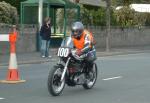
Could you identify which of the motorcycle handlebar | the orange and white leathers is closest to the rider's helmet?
the orange and white leathers

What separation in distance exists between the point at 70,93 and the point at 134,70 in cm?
673

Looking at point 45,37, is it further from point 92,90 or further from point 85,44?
point 85,44

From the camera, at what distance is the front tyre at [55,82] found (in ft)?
37.2

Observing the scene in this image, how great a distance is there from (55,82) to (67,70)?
0.45m

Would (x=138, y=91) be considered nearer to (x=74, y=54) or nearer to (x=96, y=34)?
(x=74, y=54)

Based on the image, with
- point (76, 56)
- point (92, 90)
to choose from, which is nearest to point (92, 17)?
point (92, 90)

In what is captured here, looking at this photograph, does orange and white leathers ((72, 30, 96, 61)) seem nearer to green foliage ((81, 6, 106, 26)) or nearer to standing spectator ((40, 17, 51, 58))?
standing spectator ((40, 17, 51, 58))

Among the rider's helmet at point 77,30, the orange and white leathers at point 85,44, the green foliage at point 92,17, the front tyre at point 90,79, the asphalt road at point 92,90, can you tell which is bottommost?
the asphalt road at point 92,90

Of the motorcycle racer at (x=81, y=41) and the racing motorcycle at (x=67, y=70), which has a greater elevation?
the motorcycle racer at (x=81, y=41)

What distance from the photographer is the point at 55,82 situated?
11.6m

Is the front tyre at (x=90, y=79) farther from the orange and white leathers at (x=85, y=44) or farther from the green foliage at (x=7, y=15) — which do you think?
the green foliage at (x=7, y=15)

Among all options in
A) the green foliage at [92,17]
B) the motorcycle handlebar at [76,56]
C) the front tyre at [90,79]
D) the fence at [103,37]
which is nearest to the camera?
the motorcycle handlebar at [76,56]

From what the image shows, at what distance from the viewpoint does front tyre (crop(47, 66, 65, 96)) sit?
1135cm

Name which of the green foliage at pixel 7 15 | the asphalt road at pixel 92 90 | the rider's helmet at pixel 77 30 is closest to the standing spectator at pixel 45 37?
the green foliage at pixel 7 15
